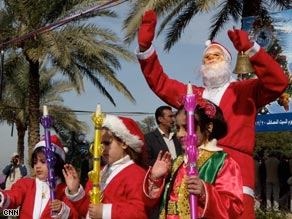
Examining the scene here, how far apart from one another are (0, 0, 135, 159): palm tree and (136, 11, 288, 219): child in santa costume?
363 inches

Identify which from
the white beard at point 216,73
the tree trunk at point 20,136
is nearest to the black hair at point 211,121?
the white beard at point 216,73

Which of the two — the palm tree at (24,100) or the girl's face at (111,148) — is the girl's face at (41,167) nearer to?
the girl's face at (111,148)

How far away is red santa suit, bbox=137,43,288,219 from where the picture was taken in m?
3.68

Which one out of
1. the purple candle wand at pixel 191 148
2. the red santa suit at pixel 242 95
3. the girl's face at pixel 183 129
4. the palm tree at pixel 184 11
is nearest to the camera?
the purple candle wand at pixel 191 148

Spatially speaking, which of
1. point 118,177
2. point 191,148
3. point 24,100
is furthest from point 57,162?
point 24,100

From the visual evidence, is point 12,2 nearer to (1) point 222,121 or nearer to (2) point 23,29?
(2) point 23,29

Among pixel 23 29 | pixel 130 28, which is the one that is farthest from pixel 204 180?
pixel 23 29

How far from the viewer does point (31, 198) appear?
14.6ft

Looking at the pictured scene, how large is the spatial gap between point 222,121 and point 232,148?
0.50 m

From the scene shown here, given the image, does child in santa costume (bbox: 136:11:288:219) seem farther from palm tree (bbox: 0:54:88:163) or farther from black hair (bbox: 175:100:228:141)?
palm tree (bbox: 0:54:88:163)

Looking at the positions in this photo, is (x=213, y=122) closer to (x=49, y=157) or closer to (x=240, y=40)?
(x=240, y=40)

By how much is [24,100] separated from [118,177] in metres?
17.5

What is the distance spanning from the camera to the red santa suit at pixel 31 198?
4.35 metres

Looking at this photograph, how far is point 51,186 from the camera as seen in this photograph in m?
3.94
